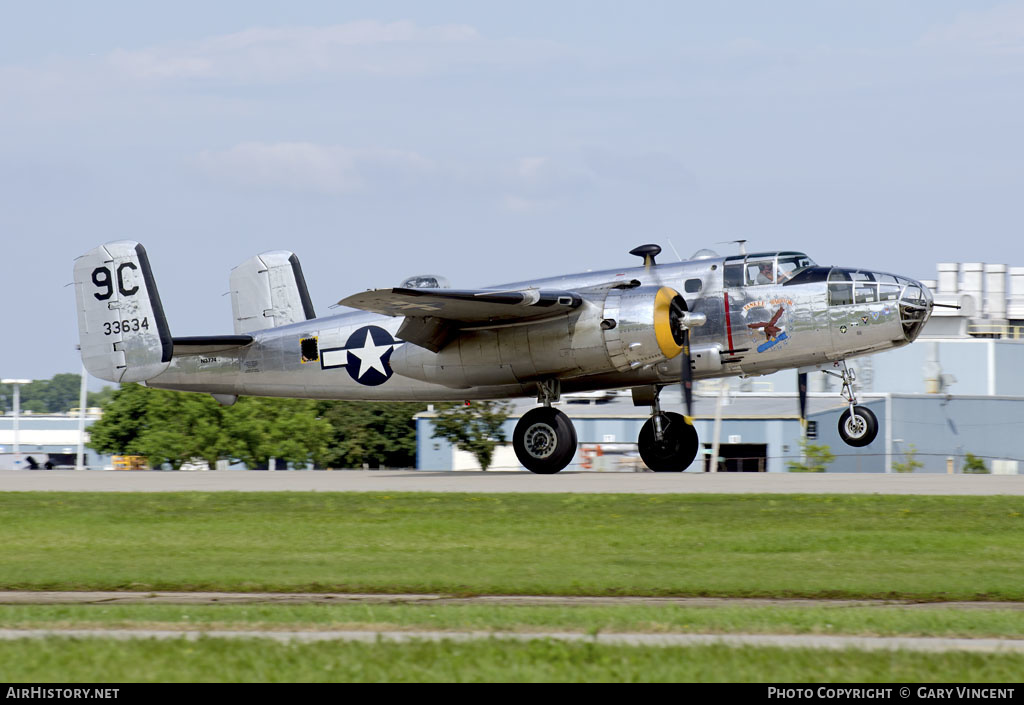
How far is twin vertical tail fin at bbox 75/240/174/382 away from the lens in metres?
31.8

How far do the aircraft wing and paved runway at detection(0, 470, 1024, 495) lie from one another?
11.7 feet

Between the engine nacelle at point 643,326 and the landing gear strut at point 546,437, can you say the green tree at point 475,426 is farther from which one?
the engine nacelle at point 643,326

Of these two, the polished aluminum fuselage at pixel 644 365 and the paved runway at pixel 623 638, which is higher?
the polished aluminum fuselage at pixel 644 365

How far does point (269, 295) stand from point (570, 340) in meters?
11.6

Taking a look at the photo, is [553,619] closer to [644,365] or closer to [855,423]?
[644,365]

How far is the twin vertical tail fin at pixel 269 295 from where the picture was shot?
34.5 m

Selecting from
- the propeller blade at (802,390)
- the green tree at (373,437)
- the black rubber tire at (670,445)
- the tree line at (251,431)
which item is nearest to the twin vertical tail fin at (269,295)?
the black rubber tire at (670,445)

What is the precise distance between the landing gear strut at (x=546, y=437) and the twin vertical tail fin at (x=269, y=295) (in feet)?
31.8

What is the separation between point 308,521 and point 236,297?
16514 millimetres

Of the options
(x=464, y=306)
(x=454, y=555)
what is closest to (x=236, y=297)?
(x=464, y=306)

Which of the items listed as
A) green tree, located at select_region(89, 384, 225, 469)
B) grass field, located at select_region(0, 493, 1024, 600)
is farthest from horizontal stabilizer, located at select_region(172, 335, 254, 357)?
green tree, located at select_region(89, 384, 225, 469)

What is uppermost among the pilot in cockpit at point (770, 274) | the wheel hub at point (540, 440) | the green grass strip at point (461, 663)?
the pilot in cockpit at point (770, 274)

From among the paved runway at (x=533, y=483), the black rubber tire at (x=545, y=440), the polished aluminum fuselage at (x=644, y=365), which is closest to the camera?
the paved runway at (x=533, y=483)

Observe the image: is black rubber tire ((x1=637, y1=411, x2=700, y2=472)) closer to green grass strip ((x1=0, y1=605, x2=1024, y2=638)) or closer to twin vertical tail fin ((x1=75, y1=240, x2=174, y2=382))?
twin vertical tail fin ((x1=75, y1=240, x2=174, y2=382))
